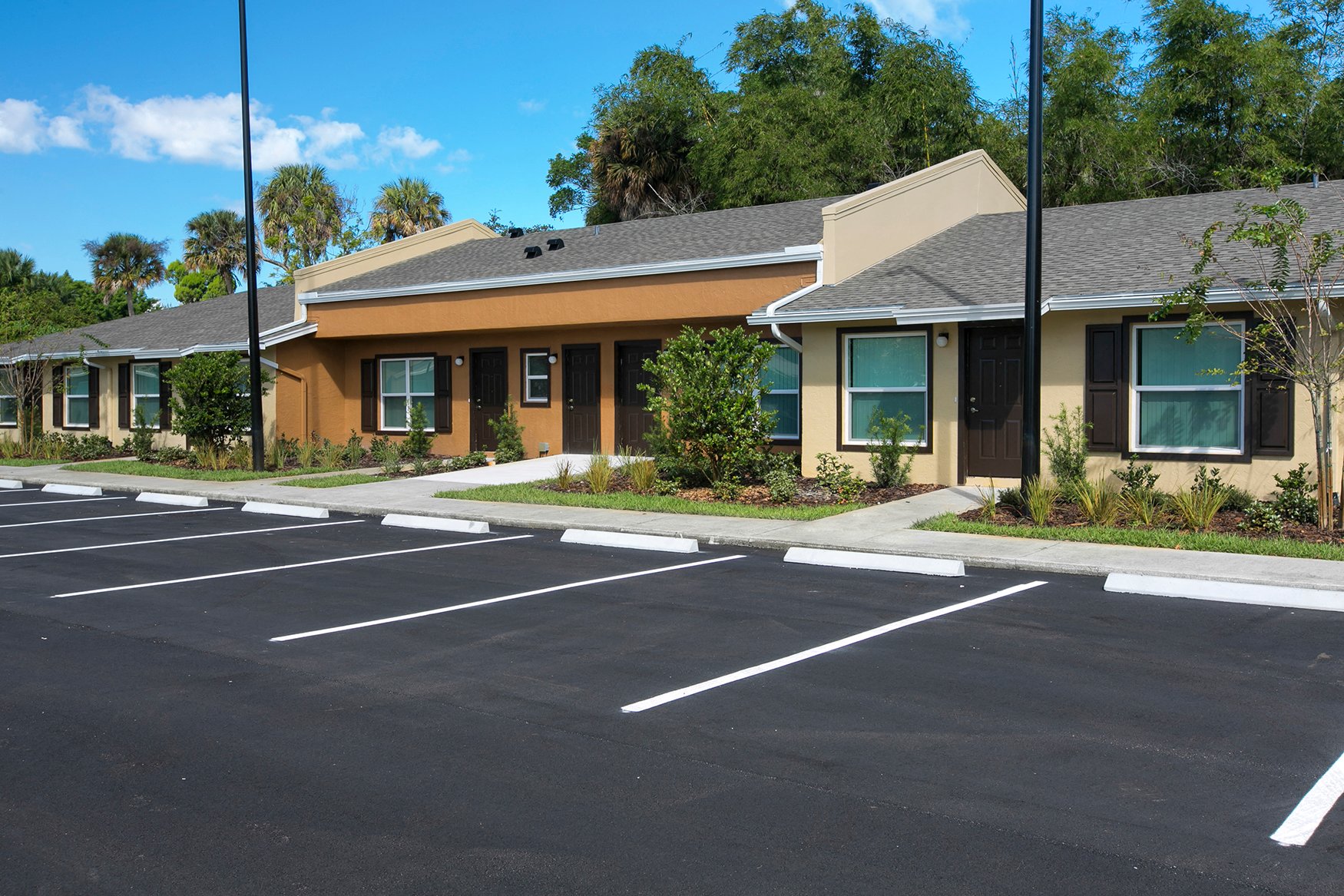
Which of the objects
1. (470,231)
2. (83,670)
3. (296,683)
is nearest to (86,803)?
(296,683)

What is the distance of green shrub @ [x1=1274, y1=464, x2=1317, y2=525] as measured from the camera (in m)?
12.0

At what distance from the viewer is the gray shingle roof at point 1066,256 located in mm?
15000

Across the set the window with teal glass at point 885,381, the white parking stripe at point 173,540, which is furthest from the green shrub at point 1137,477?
the white parking stripe at point 173,540

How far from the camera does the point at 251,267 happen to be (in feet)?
65.9

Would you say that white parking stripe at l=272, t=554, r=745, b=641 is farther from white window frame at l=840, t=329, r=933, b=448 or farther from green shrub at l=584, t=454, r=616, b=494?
white window frame at l=840, t=329, r=933, b=448

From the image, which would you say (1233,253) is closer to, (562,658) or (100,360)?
(562,658)

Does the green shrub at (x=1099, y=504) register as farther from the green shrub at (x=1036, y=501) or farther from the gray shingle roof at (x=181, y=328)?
the gray shingle roof at (x=181, y=328)

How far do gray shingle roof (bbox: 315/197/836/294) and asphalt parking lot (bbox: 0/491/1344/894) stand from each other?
1082 centimetres

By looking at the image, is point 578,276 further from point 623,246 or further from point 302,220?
point 302,220

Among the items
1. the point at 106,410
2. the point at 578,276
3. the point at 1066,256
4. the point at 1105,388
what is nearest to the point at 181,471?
the point at 106,410

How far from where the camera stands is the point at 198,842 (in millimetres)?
4559

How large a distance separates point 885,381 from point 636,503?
435cm

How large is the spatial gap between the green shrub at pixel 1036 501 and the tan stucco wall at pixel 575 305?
616 cm

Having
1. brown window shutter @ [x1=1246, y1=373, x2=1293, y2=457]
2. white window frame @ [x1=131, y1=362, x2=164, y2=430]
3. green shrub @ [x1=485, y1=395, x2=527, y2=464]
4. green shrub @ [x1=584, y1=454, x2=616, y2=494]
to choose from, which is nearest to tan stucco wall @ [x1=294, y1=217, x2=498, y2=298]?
white window frame @ [x1=131, y1=362, x2=164, y2=430]
